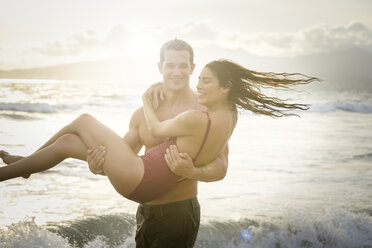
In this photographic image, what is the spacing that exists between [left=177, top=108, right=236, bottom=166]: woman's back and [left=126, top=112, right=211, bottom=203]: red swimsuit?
0.9 inches

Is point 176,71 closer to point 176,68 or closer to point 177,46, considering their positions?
point 176,68

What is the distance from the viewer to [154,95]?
330cm

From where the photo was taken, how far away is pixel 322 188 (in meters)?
8.85

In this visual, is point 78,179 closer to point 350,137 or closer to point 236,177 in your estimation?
point 236,177

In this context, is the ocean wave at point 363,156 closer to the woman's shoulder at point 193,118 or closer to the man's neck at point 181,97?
the man's neck at point 181,97

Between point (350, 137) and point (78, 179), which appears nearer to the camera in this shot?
point (78, 179)

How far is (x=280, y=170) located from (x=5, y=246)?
7.14 meters

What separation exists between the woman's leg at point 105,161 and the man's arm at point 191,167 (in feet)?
0.79

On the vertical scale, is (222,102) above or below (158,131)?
above

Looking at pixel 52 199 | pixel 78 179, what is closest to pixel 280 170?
pixel 78 179

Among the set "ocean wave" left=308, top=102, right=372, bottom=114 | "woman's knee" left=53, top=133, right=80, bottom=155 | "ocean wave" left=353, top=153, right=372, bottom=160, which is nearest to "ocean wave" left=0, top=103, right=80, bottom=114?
"ocean wave" left=353, top=153, right=372, bottom=160

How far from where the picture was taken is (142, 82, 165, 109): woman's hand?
129 inches

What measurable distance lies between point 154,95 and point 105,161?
27.4 inches

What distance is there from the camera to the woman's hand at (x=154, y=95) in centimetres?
328
